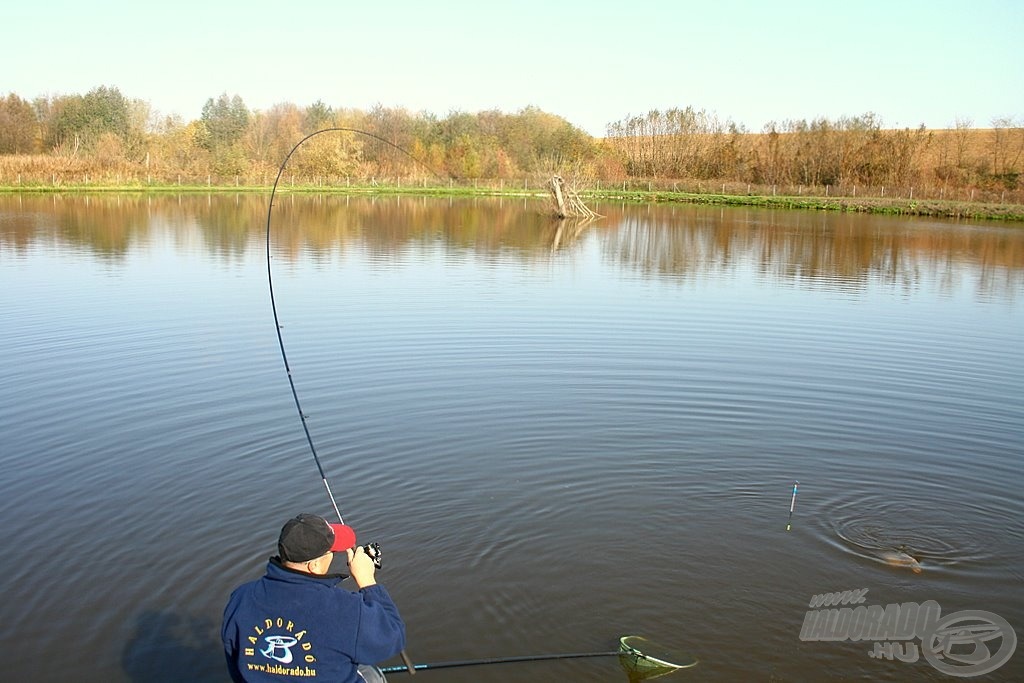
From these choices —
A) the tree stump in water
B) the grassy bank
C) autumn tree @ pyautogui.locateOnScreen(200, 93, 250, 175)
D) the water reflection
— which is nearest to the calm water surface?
the water reflection

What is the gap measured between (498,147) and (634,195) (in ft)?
40.1

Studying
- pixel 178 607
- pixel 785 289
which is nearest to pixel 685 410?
pixel 178 607

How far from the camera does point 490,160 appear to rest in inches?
2785

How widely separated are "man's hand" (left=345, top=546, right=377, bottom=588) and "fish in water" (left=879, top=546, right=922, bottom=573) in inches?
170

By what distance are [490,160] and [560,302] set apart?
54.6 m

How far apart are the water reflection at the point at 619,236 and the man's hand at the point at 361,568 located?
18818 mm

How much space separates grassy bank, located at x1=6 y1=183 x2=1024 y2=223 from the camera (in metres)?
49.1

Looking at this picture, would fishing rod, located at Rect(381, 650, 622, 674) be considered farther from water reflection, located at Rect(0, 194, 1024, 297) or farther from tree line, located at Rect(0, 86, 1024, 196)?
tree line, located at Rect(0, 86, 1024, 196)

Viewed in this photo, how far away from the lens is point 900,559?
6625mm

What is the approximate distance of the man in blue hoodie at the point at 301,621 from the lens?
11.4 ft

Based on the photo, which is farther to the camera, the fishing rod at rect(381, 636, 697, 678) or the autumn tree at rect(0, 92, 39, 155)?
the autumn tree at rect(0, 92, 39, 155)

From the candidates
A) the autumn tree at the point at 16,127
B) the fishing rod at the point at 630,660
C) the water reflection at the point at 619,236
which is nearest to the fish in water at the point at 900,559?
the fishing rod at the point at 630,660

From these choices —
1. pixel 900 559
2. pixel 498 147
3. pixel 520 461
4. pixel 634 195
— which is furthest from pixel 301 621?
pixel 498 147

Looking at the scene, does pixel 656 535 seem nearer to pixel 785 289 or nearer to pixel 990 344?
pixel 990 344
